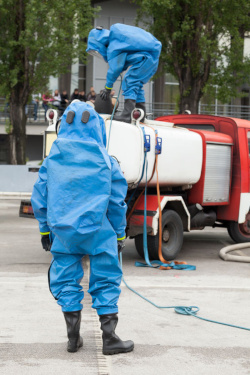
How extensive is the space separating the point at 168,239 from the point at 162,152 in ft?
4.46

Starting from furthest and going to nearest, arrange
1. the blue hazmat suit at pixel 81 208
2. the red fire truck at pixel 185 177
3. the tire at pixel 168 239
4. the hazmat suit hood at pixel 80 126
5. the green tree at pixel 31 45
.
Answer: the green tree at pixel 31 45 → the tire at pixel 168 239 → the red fire truck at pixel 185 177 → the hazmat suit hood at pixel 80 126 → the blue hazmat suit at pixel 81 208

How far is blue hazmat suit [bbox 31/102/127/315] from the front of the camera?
5.12m

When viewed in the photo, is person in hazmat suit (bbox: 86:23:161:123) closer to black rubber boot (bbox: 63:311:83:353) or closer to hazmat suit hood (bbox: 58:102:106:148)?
hazmat suit hood (bbox: 58:102:106:148)

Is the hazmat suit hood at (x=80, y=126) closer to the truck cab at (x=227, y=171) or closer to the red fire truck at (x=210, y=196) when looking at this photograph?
the red fire truck at (x=210, y=196)

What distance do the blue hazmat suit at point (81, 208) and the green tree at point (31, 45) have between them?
19.2 meters

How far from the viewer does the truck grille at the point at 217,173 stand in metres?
10.9

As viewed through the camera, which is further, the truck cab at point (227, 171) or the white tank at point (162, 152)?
the truck cab at point (227, 171)

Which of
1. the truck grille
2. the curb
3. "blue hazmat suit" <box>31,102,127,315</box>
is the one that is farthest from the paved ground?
the curb

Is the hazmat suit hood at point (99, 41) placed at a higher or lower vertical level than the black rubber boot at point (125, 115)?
higher

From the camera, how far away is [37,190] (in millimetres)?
5379

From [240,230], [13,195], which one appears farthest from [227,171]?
[13,195]

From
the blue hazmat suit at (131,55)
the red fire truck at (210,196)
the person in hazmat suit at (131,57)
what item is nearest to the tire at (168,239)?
the red fire truck at (210,196)

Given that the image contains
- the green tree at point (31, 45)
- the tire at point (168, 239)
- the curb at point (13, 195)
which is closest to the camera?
the tire at point (168, 239)

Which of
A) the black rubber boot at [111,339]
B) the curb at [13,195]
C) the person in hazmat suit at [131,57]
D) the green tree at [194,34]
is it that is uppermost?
the green tree at [194,34]
